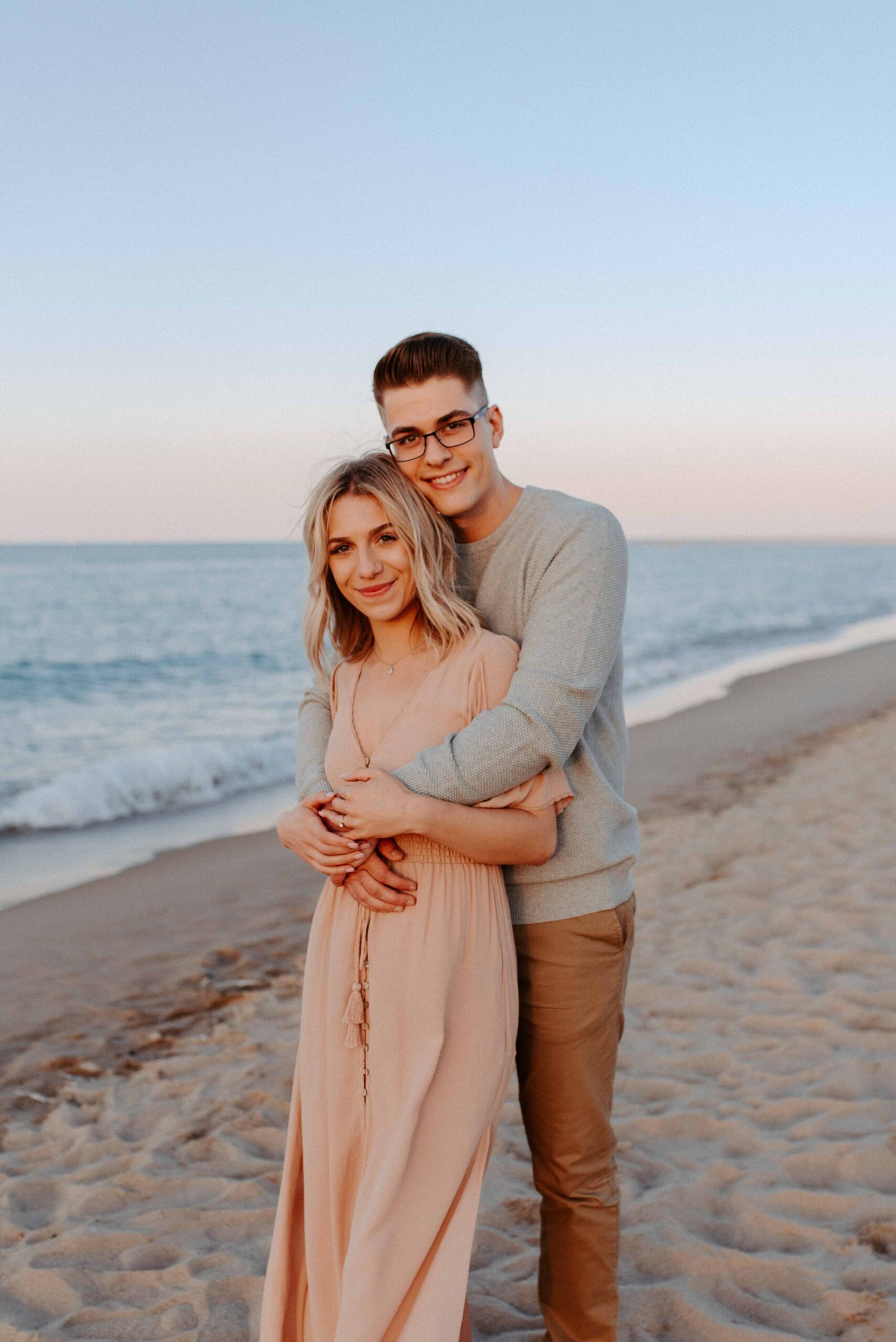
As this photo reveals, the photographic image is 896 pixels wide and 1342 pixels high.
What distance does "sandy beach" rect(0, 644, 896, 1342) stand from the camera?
114 inches

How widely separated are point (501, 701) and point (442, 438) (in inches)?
24.4

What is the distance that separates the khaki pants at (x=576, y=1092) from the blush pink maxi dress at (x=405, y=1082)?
0.20m

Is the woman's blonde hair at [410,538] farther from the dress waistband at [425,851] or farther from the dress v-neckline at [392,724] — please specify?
the dress waistband at [425,851]

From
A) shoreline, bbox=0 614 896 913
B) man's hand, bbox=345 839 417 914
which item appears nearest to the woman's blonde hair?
man's hand, bbox=345 839 417 914

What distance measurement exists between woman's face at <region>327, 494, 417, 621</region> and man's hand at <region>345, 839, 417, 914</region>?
1.79 feet

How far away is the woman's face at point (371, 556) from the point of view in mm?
2336

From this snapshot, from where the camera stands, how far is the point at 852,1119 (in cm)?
361

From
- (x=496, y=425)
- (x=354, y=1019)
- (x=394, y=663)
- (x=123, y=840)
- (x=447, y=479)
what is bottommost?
(x=123, y=840)

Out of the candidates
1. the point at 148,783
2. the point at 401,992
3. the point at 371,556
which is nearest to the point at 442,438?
the point at 371,556

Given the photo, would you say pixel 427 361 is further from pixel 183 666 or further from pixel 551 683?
pixel 183 666

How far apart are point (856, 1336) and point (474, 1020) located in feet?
4.73

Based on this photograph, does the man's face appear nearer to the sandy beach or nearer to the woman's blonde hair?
the woman's blonde hair

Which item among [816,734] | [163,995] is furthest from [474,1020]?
[816,734]

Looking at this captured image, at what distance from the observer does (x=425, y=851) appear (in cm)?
218
